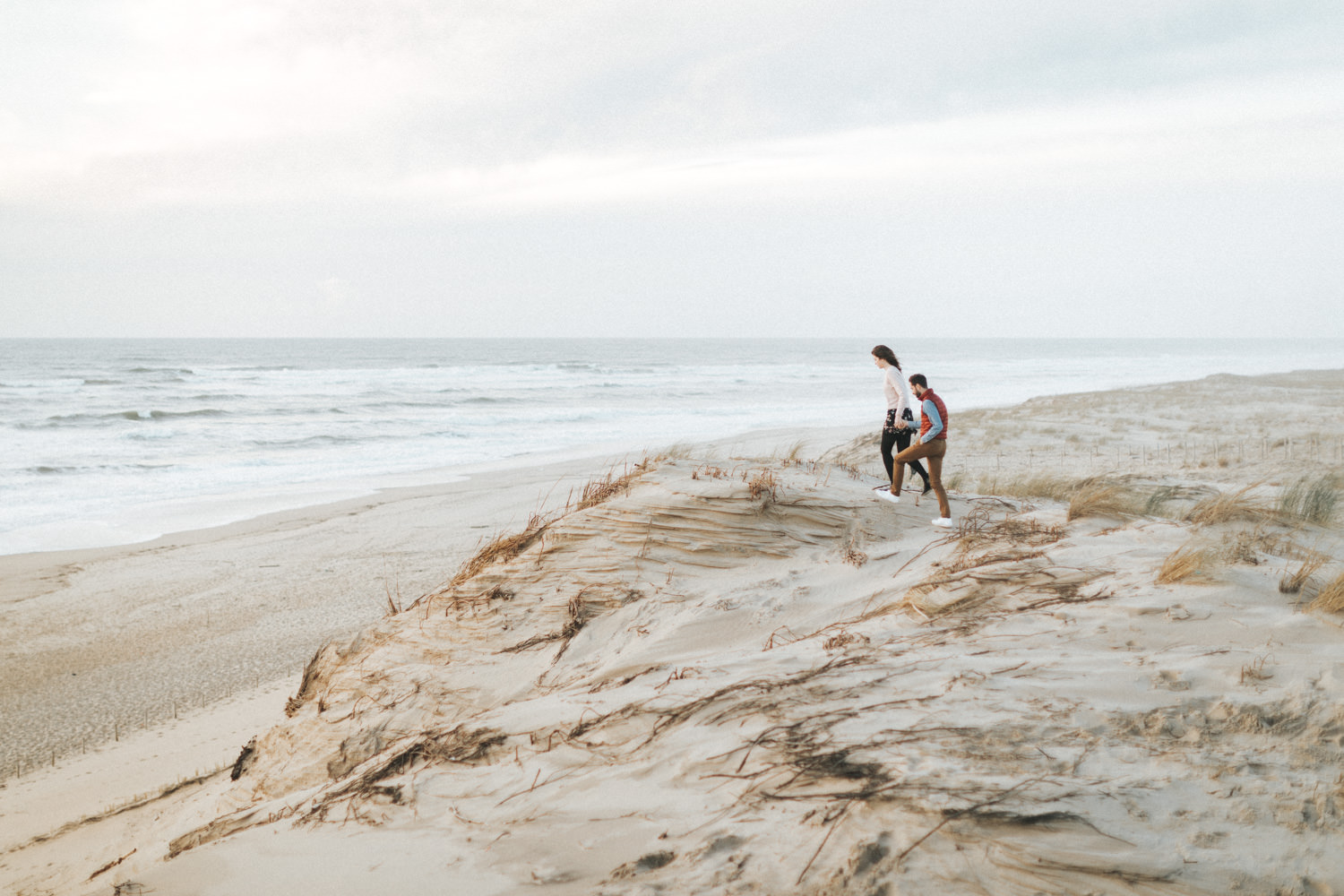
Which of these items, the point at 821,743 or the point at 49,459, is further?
the point at 49,459

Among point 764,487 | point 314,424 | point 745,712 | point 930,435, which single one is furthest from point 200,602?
point 314,424

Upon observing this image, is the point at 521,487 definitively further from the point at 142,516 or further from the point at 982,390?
the point at 982,390

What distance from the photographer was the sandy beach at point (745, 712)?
2150mm

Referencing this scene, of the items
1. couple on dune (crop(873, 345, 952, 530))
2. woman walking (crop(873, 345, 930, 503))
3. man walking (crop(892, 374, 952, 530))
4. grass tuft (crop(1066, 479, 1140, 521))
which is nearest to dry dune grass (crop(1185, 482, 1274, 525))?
grass tuft (crop(1066, 479, 1140, 521))

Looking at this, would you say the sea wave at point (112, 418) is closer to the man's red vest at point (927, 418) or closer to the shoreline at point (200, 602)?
the shoreline at point (200, 602)

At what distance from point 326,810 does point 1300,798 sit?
3.01 m

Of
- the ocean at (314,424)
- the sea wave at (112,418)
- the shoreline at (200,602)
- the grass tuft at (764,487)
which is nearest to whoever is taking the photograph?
the grass tuft at (764,487)

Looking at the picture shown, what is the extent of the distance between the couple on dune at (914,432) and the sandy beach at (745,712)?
222 mm

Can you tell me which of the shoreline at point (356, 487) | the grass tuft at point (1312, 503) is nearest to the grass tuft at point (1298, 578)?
the grass tuft at point (1312, 503)

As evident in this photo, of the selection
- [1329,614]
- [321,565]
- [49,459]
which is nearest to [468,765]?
[1329,614]

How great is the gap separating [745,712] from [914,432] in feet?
16.6

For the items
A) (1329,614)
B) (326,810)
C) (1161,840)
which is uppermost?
Answer: (1329,614)

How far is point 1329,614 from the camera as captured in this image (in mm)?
3070

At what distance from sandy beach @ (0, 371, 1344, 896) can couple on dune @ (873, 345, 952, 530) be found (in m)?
0.22
